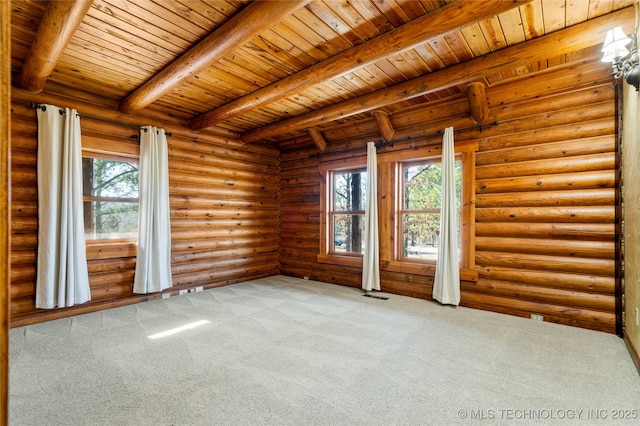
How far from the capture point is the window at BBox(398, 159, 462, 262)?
172 inches

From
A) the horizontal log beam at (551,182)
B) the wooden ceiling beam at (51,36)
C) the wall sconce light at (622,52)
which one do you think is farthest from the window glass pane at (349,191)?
the wooden ceiling beam at (51,36)

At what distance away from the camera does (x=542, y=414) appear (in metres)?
1.80

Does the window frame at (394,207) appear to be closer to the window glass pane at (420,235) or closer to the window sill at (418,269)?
the window sill at (418,269)

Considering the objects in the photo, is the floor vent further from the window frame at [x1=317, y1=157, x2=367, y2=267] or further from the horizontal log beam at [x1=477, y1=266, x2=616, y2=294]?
the horizontal log beam at [x1=477, y1=266, x2=616, y2=294]

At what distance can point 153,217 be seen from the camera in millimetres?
4141

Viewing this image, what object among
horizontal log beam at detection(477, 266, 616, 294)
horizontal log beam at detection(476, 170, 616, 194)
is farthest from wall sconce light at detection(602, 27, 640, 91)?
horizontal log beam at detection(477, 266, 616, 294)

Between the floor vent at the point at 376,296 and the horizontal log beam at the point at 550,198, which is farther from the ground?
the horizontal log beam at the point at 550,198

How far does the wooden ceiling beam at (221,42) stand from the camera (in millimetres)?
2105

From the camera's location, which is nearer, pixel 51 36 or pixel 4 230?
pixel 4 230

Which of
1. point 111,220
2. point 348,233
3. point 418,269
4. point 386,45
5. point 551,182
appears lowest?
point 418,269

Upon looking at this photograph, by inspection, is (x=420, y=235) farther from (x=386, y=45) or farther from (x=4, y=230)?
(x=4, y=230)

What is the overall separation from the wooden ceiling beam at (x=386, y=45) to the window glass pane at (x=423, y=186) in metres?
2.19

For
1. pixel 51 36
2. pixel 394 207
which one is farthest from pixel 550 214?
pixel 51 36

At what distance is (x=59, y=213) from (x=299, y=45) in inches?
126
